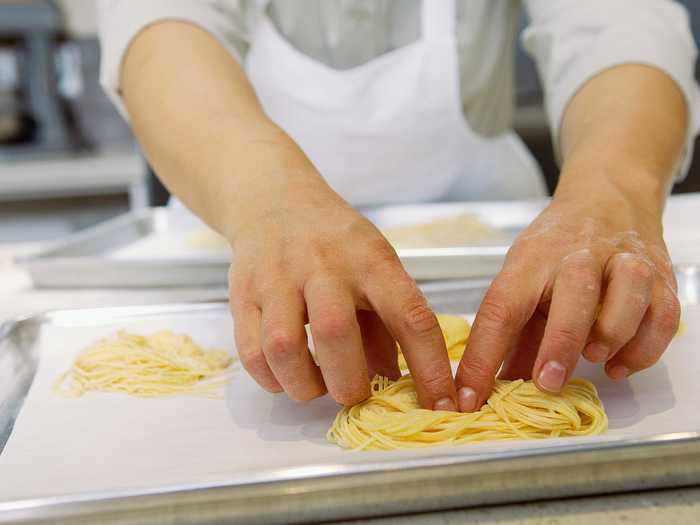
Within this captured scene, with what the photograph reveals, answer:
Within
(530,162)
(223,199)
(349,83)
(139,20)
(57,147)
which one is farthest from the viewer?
(57,147)

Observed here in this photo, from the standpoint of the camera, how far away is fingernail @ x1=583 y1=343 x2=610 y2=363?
692mm

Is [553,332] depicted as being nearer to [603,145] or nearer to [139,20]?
[603,145]

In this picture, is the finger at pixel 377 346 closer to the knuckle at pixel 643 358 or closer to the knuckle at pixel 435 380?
the knuckle at pixel 435 380

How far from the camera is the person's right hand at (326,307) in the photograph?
25.4 inches

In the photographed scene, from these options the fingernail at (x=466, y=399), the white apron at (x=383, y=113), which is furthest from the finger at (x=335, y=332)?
the white apron at (x=383, y=113)

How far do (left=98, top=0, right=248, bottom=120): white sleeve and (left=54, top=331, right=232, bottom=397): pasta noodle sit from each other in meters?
0.52

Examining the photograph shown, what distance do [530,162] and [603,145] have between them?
0.97m

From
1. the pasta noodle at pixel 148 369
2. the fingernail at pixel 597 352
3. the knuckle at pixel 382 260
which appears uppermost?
the knuckle at pixel 382 260

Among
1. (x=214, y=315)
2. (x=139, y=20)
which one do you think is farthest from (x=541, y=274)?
(x=139, y=20)

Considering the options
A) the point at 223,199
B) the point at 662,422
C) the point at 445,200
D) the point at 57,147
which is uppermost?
the point at 223,199

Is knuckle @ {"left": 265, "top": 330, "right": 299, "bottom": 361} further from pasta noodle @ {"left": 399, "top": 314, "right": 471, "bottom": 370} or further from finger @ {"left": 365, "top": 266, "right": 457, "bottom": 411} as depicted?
pasta noodle @ {"left": 399, "top": 314, "right": 471, "bottom": 370}

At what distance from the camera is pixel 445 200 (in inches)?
75.1

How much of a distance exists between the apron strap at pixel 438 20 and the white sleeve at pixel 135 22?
448 millimetres

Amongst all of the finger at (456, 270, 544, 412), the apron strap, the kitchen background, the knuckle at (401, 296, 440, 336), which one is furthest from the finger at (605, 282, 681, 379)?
the kitchen background
